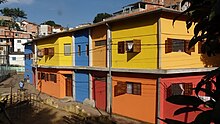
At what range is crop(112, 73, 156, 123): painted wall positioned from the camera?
53.5 ft

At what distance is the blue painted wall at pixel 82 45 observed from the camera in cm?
2250

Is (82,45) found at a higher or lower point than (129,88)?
higher

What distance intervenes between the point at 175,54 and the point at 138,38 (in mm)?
2474

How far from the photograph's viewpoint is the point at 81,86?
23.4m

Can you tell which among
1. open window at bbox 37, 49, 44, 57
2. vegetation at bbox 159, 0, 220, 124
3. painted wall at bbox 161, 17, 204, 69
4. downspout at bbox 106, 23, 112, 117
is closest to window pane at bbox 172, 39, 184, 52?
painted wall at bbox 161, 17, 204, 69

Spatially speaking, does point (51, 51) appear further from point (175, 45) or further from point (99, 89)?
point (175, 45)

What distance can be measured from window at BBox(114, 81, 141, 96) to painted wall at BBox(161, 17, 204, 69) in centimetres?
243

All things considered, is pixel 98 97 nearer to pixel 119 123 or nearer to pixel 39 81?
pixel 119 123

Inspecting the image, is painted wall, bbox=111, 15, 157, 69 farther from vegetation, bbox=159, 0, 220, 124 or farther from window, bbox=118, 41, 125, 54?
vegetation, bbox=159, 0, 220, 124

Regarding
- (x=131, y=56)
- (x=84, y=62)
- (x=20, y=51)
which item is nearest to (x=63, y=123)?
(x=131, y=56)

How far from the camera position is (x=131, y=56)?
17.6 m

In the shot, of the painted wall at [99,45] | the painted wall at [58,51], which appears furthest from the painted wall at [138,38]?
the painted wall at [58,51]

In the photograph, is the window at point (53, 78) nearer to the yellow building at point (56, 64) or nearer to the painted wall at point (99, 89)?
the yellow building at point (56, 64)

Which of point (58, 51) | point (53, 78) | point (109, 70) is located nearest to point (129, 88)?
point (109, 70)
